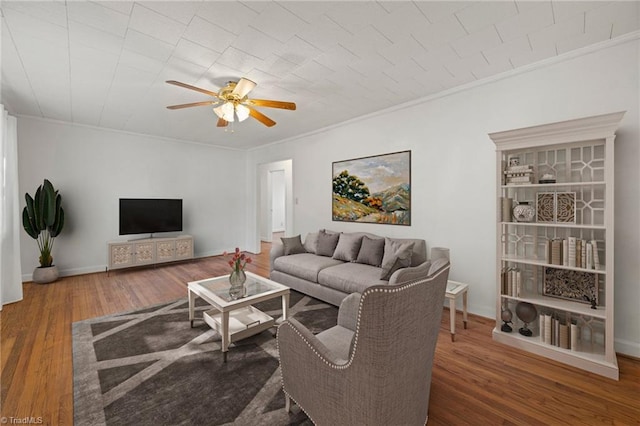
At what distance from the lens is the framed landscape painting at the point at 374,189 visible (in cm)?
383

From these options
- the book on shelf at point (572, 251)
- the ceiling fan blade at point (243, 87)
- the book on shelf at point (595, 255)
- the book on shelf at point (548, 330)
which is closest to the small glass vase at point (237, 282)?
the ceiling fan blade at point (243, 87)

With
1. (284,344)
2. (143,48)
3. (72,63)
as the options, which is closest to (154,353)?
(284,344)

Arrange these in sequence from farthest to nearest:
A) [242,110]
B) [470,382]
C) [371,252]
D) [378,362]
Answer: [371,252]
[242,110]
[470,382]
[378,362]

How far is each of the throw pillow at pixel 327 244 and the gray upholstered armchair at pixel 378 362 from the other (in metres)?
2.62

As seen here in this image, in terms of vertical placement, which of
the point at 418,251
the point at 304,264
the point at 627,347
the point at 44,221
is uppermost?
the point at 44,221

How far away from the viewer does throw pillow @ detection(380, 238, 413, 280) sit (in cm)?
301

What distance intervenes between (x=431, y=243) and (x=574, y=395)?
191cm

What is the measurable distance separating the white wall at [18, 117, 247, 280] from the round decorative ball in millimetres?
6031

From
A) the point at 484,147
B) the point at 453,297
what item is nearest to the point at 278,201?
the point at 484,147

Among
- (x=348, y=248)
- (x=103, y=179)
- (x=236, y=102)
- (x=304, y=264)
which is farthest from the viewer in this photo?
(x=103, y=179)

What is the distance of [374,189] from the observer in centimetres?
418

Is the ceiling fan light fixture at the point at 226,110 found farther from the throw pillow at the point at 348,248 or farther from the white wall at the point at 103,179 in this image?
the white wall at the point at 103,179

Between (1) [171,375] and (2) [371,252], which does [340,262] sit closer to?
(2) [371,252]

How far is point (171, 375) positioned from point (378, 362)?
179 cm
